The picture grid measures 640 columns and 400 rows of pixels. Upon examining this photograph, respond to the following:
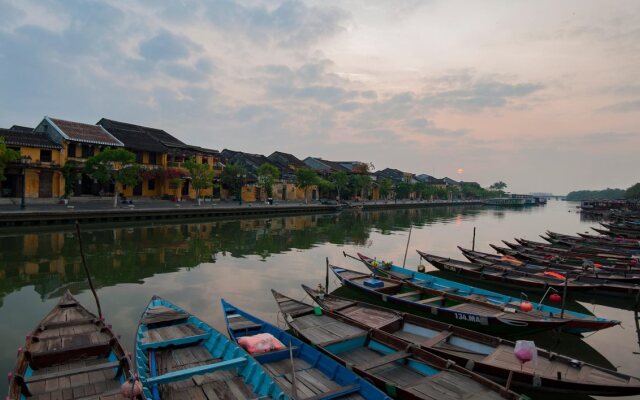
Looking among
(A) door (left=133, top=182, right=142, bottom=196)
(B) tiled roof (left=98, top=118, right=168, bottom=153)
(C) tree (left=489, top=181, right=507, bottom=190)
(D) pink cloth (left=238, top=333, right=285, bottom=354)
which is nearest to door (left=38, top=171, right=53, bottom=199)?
(B) tiled roof (left=98, top=118, right=168, bottom=153)

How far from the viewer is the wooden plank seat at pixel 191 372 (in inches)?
254

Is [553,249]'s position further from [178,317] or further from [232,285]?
[178,317]

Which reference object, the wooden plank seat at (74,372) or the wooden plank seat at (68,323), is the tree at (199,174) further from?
the wooden plank seat at (74,372)

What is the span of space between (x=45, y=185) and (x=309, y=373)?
1555 inches

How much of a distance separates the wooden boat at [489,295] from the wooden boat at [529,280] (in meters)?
1.67

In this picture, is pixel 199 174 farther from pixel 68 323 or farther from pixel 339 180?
pixel 68 323

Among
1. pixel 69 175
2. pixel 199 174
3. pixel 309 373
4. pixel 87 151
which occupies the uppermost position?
pixel 87 151

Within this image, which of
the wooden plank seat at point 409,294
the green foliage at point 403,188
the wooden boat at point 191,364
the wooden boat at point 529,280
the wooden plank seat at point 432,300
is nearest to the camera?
the wooden boat at point 191,364

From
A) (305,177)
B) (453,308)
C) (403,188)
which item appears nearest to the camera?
(453,308)

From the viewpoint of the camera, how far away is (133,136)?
152 ft

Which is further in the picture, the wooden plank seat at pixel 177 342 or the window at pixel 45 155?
the window at pixel 45 155

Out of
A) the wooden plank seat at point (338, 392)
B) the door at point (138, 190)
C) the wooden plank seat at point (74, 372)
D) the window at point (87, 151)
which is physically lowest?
the wooden plank seat at point (338, 392)

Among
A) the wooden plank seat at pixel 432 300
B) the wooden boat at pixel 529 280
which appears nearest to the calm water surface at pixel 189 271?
the wooden boat at pixel 529 280

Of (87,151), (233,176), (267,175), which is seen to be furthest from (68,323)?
(267,175)
